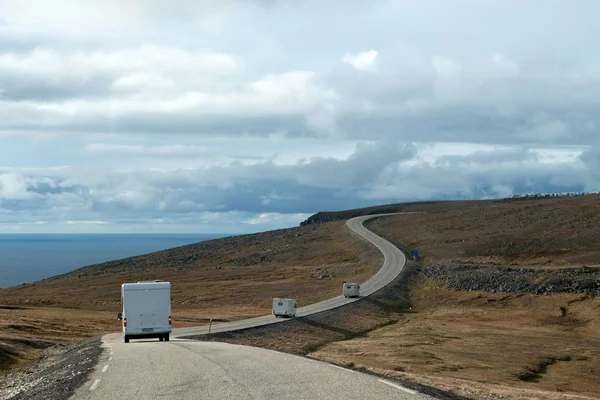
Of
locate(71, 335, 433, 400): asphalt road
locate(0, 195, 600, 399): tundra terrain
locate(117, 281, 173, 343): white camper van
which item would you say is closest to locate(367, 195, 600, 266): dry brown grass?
locate(0, 195, 600, 399): tundra terrain

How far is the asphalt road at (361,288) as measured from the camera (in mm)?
51594

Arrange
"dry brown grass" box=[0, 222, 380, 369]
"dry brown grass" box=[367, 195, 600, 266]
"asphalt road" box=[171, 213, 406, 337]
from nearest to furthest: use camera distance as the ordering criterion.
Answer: "asphalt road" box=[171, 213, 406, 337], "dry brown grass" box=[0, 222, 380, 369], "dry brown grass" box=[367, 195, 600, 266]

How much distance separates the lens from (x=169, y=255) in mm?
148375

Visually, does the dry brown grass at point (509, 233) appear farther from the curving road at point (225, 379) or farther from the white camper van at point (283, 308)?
the curving road at point (225, 379)

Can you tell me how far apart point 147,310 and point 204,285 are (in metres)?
58.5

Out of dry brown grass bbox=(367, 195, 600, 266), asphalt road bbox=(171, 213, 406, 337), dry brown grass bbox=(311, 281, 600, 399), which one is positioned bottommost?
dry brown grass bbox=(311, 281, 600, 399)

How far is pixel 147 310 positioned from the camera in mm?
39000

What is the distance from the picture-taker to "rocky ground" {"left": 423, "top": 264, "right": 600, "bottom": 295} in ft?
245

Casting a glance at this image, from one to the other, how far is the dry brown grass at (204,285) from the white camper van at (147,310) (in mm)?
5330

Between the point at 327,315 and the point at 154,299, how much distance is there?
25046 mm

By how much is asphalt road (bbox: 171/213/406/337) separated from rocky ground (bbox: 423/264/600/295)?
251 inches

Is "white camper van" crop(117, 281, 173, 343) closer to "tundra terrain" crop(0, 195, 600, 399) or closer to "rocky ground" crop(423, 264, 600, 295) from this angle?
"tundra terrain" crop(0, 195, 600, 399)

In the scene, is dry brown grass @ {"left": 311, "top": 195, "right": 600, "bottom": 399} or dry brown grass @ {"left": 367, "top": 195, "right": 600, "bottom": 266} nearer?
dry brown grass @ {"left": 311, "top": 195, "right": 600, "bottom": 399}

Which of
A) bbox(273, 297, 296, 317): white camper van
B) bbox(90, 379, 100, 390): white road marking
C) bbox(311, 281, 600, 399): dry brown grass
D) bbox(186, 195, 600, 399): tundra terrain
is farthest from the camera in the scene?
bbox(273, 297, 296, 317): white camper van
